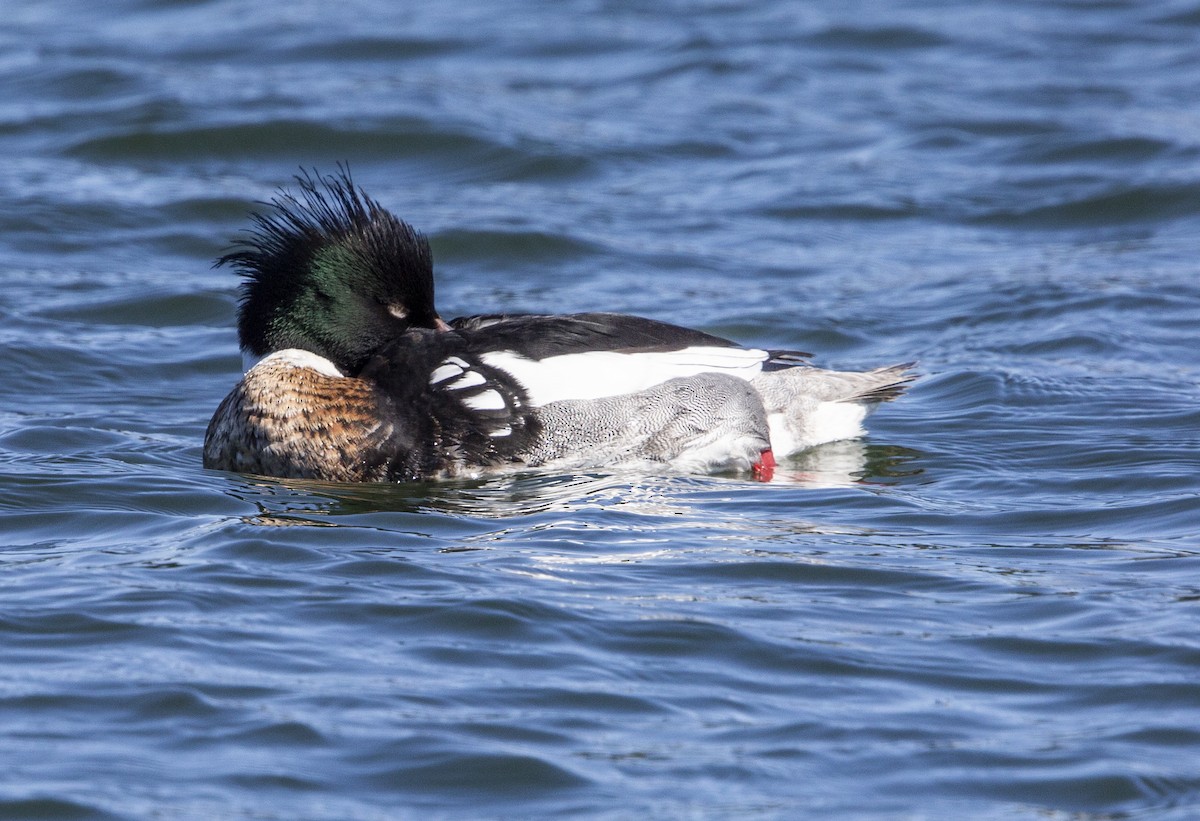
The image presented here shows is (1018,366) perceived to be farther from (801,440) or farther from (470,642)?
(470,642)

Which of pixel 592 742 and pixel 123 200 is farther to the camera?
pixel 123 200

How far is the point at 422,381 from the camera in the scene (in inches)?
293

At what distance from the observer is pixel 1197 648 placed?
17.7 ft

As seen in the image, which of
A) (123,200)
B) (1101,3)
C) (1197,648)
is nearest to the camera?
(1197,648)

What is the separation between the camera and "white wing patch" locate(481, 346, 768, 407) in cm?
745

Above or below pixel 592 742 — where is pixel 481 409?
above

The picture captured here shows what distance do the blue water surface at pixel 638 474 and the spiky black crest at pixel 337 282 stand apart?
2.40 feet

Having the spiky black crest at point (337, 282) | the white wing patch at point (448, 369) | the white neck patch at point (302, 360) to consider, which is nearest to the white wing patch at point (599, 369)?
the white wing patch at point (448, 369)

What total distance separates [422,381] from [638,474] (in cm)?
102

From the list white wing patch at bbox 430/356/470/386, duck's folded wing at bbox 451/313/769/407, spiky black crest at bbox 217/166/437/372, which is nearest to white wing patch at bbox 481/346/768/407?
duck's folded wing at bbox 451/313/769/407

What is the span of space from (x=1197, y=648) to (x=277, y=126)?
34.6ft

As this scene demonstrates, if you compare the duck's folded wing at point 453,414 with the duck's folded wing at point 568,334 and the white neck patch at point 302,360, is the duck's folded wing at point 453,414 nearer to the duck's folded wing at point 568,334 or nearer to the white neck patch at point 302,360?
the duck's folded wing at point 568,334

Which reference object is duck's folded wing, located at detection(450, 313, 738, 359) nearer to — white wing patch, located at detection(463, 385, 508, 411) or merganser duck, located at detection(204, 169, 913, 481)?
merganser duck, located at detection(204, 169, 913, 481)

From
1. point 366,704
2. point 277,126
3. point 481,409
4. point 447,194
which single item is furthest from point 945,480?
point 277,126
